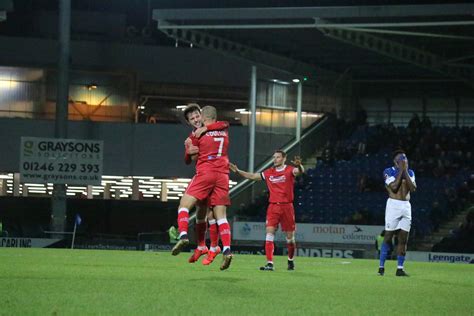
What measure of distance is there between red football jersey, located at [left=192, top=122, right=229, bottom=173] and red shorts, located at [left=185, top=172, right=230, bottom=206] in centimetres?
10

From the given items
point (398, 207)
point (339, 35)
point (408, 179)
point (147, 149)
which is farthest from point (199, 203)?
point (147, 149)

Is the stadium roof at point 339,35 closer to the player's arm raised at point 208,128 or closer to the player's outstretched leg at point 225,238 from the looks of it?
the player's arm raised at point 208,128

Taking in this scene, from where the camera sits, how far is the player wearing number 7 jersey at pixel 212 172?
46.9ft

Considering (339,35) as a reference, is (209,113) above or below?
below

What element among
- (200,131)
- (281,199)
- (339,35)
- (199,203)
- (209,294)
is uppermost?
(339,35)

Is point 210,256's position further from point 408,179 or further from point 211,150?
point 408,179

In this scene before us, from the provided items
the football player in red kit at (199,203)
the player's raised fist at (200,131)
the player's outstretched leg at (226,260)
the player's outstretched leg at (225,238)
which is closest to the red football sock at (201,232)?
the football player in red kit at (199,203)

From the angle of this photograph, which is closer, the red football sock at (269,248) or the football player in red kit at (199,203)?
the football player in red kit at (199,203)

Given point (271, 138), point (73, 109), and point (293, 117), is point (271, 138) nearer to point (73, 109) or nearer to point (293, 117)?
point (293, 117)

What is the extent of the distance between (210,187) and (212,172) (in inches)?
8.7

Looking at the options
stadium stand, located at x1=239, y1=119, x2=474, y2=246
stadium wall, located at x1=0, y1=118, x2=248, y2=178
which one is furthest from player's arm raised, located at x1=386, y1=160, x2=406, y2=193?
stadium wall, located at x1=0, y1=118, x2=248, y2=178

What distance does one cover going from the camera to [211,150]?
1438cm

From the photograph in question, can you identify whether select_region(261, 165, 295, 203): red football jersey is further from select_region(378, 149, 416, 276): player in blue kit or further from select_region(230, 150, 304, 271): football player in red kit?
select_region(378, 149, 416, 276): player in blue kit

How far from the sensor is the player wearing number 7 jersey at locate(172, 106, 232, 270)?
562 inches
